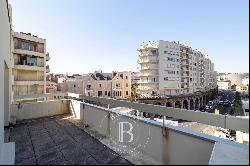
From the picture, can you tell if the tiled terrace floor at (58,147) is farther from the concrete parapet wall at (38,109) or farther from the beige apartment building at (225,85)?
Result: the beige apartment building at (225,85)

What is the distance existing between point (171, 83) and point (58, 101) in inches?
1924

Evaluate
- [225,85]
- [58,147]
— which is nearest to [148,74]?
[58,147]

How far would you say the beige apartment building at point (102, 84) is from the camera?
4688 centimetres

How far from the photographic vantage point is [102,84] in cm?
4891

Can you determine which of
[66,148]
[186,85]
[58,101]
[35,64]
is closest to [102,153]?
[66,148]

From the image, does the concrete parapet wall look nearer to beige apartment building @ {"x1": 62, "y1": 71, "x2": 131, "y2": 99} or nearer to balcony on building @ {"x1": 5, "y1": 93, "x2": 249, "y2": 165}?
balcony on building @ {"x1": 5, "y1": 93, "x2": 249, "y2": 165}

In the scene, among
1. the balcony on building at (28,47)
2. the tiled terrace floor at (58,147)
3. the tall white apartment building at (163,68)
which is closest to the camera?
the tiled terrace floor at (58,147)

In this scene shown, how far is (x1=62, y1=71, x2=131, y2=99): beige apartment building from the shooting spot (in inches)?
1845

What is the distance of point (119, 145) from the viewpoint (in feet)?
14.8

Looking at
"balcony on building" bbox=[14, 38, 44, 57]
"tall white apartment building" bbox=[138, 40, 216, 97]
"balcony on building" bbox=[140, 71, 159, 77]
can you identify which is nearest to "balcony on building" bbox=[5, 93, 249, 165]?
"balcony on building" bbox=[14, 38, 44, 57]

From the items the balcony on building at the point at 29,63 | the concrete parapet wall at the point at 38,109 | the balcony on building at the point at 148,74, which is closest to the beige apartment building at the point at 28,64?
the balcony on building at the point at 29,63

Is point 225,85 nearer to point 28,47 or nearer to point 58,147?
point 28,47

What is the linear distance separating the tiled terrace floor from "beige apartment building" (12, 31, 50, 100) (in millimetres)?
22620

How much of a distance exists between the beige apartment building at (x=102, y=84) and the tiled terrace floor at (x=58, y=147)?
39287 millimetres
